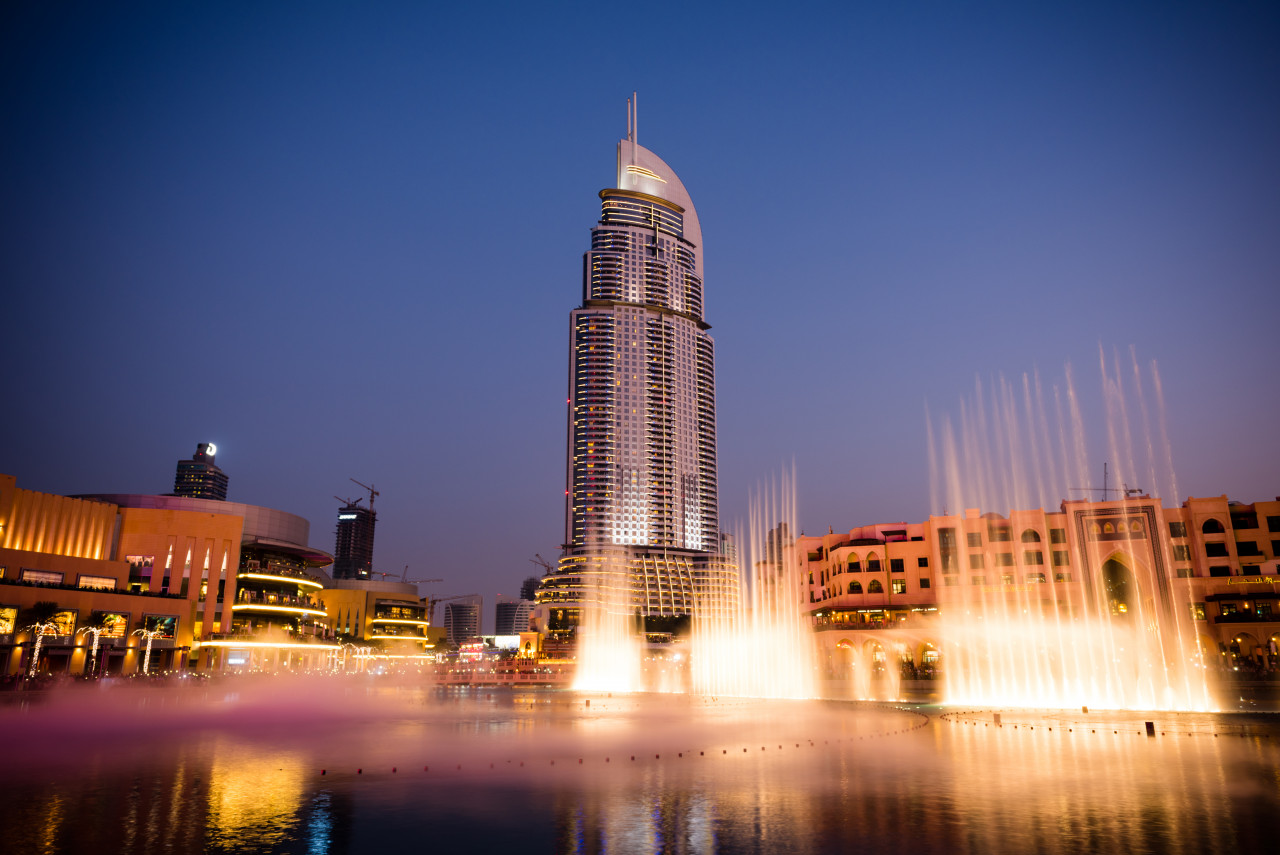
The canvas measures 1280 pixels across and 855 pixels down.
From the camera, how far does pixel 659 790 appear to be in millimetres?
18438

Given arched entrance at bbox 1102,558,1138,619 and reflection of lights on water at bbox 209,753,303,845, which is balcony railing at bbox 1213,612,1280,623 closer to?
arched entrance at bbox 1102,558,1138,619

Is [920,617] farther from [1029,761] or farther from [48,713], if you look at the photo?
[48,713]

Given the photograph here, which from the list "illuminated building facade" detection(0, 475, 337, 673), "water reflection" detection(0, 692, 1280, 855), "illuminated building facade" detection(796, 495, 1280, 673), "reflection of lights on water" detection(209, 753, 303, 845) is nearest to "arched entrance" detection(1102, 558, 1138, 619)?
"illuminated building facade" detection(796, 495, 1280, 673)

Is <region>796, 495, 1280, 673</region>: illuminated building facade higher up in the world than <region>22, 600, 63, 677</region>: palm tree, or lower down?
higher up

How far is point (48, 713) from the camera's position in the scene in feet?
130

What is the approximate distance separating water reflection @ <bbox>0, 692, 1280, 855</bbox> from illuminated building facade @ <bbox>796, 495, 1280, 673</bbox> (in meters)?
62.0

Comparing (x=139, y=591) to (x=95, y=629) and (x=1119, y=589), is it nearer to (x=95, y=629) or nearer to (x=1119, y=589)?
(x=95, y=629)

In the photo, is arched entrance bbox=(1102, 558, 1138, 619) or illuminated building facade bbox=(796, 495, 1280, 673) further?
arched entrance bbox=(1102, 558, 1138, 619)

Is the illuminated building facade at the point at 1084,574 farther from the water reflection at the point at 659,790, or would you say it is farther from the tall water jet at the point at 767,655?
the water reflection at the point at 659,790

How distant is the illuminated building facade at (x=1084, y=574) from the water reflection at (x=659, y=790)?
62.0m

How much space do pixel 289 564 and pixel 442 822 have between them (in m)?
148

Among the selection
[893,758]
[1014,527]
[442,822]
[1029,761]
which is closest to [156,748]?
[442,822]

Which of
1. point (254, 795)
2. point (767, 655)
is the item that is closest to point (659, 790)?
point (254, 795)

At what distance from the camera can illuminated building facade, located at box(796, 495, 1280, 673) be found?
8425 cm
